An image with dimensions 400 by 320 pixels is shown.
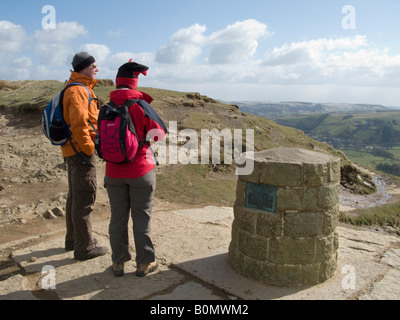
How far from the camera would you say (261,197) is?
455 centimetres

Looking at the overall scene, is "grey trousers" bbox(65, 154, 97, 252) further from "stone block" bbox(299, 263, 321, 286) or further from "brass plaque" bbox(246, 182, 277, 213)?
"stone block" bbox(299, 263, 321, 286)

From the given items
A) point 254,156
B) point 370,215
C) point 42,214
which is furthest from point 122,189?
point 370,215

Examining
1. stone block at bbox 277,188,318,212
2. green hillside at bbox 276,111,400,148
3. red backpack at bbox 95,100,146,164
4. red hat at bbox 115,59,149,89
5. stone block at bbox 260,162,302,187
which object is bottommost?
green hillside at bbox 276,111,400,148

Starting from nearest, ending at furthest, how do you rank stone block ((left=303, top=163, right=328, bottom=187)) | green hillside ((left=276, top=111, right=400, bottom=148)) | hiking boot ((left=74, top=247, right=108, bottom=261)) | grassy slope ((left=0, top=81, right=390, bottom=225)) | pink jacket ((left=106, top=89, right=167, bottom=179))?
pink jacket ((left=106, top=89, right=167, bottom=179)) < stone block ((left=303, top=163, right=328, bottom=187)) < hiking boot ((left=74, top=247, right=108, bottom=261)) < grassy slope ((left=0, top=81, right=390, bottom=225)) < green hillside ((left=276, top=111, right=400, bottom=148))

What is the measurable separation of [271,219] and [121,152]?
1.99 meters

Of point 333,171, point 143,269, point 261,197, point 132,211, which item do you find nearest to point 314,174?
point 333,171

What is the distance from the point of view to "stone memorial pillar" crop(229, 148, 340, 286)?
4.38m

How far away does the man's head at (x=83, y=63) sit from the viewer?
4.83 meters

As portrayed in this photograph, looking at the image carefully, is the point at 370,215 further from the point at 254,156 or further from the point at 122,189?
the point at 122,189

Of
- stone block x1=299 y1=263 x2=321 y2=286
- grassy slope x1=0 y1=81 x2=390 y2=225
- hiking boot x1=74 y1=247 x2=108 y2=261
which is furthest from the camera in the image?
grassy slope x1=0 y1=81 x2=390 y2=225

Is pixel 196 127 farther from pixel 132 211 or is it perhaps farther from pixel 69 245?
pixel 132 211

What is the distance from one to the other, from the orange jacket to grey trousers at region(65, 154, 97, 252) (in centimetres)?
20

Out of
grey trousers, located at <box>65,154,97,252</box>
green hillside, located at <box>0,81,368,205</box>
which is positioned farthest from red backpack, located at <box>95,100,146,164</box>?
Answer: green hillside, located at <box>0,81,368,205</box>

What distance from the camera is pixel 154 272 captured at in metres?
4.88
